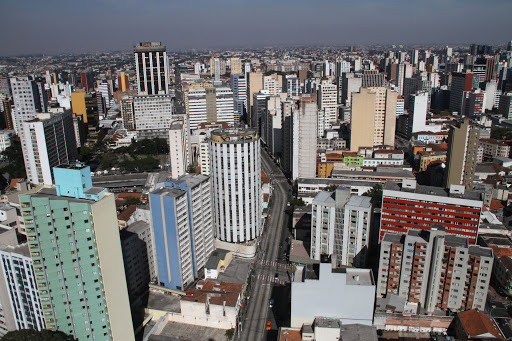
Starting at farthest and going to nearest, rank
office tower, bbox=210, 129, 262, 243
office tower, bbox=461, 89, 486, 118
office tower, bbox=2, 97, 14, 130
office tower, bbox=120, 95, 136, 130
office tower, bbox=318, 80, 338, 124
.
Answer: office tower, bbox=461, 89, 486, 118, office tower, bbox=120, 95, 136, 130, office tower, bbox=318, 80, 338, 124, office tower, bbox=2, 97, 14, 130, office tower, bbox=210, 129, 262, 243

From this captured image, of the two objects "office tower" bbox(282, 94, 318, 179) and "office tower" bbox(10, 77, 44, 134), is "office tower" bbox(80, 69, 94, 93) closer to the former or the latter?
"office tower" bbox(10, 77, 44, 134)

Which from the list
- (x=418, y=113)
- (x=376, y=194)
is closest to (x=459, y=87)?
(x=418, y=113)

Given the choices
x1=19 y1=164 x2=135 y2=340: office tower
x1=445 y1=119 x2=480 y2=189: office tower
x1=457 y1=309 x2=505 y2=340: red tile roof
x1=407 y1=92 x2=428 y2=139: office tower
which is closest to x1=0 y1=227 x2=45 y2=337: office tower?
x1=19 y1=164 x2=135 y2=340: office tower

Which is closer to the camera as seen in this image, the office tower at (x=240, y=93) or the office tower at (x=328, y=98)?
the office tower at (x=328, y=98)

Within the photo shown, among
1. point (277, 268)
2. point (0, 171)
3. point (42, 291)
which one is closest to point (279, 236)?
point (277, 268)

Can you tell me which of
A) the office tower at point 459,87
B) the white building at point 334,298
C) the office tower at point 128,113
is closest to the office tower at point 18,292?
the white building at point 334,298

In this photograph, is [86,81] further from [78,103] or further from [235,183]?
[235,183]

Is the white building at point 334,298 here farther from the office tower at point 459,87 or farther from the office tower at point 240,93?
the office tower at point 459,87
